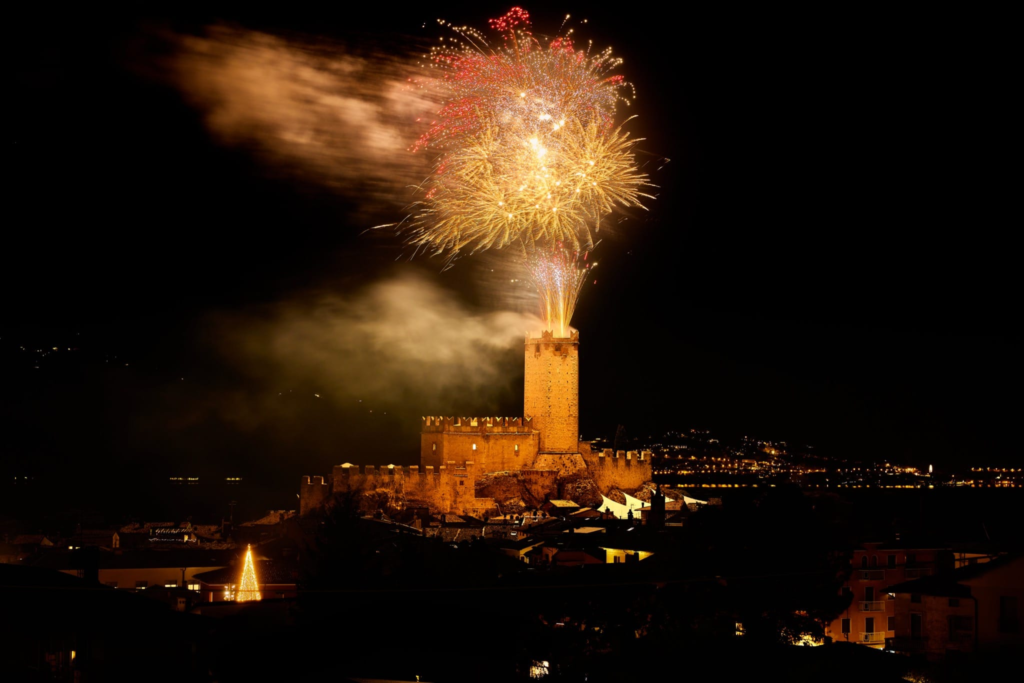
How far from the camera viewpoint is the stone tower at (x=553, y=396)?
161 ft

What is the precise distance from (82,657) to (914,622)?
1538 centimetres

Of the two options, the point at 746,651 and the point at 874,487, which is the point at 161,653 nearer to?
the point at 746,651

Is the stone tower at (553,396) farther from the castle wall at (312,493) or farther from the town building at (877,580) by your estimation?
the town building at (877,580)

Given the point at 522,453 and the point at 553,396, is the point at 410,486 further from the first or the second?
the point at 553,396

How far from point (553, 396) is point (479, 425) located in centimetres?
374

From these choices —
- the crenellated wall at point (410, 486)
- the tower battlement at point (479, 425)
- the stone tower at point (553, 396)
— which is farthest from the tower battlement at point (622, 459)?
the crenellated wall at point (410, 486)

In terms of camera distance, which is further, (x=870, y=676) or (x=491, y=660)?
(x=491, y=660)

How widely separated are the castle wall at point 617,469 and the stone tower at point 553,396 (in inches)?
50.3

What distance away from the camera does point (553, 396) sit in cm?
4975

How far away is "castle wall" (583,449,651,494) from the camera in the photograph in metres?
50.6

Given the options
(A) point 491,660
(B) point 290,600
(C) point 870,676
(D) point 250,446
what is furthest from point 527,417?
(D) point 250,446

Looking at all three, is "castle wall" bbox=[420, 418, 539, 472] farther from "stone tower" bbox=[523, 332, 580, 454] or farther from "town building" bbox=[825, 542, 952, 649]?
"town building" bbox=[825, 542, 952, 649]

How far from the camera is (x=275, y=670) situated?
44.5 ft

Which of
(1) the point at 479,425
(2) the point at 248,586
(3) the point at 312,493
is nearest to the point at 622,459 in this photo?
(1) the point at 479,425
